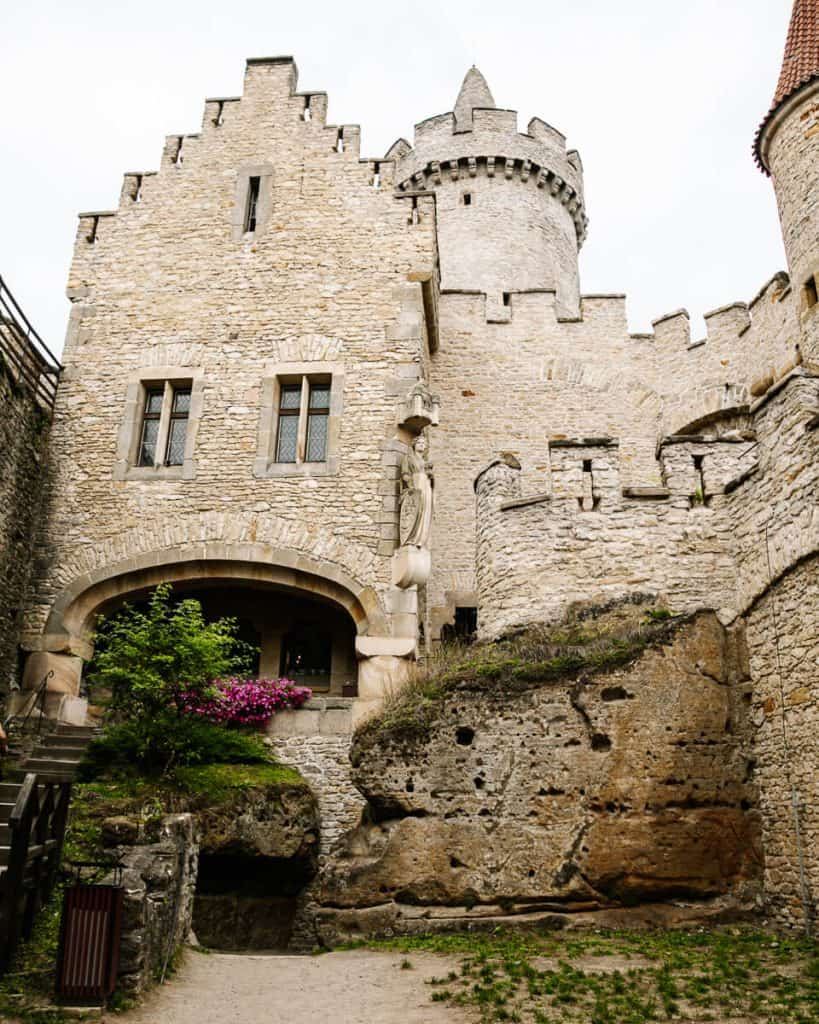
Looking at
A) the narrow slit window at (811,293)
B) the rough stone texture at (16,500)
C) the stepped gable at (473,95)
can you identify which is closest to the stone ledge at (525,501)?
the narrow slit window at (811,293)

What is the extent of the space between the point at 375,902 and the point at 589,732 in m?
2.67

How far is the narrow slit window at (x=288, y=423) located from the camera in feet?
47.8

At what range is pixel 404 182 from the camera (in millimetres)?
24625

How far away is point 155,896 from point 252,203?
40.8 feet

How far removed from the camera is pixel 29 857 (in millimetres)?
7215

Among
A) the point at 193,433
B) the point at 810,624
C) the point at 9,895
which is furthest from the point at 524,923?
the point at 193,433

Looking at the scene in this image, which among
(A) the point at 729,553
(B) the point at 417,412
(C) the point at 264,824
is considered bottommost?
(C) the point at 264,824

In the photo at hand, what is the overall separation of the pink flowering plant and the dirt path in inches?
157

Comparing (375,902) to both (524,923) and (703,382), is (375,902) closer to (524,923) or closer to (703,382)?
(524,923)

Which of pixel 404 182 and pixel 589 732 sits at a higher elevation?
pixel 404 182

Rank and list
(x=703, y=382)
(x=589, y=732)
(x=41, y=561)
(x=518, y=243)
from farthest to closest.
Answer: (x=518, y=243)
(x=703, y=382)
(x=41, y=561)
(x=589, y=732)


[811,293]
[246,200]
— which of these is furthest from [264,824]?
[811,293]

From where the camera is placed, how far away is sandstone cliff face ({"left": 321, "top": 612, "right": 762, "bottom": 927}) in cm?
894

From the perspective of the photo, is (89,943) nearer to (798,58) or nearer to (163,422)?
(163,422)
